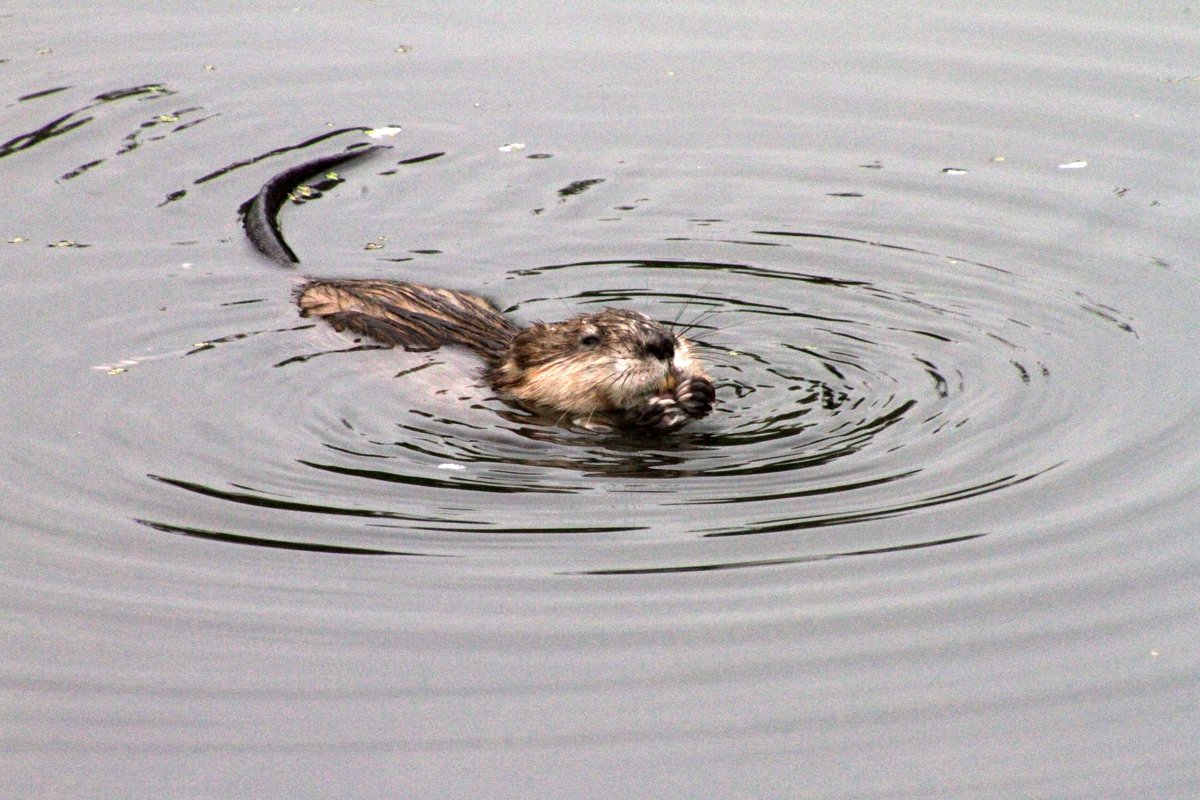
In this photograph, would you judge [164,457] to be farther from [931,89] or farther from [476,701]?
[931,89]

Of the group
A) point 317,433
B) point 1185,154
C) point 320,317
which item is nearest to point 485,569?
point 317,433

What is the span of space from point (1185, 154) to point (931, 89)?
180 cm

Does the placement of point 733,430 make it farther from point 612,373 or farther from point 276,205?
point 276,205

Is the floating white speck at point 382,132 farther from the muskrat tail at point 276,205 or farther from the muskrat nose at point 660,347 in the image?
the muskrat nose at point 660,347

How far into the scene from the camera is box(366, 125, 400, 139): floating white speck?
10781 millimetres

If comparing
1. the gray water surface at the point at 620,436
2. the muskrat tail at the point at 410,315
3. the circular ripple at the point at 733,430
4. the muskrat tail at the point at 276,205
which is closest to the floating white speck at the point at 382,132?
the gray water surface at the point at 620,436

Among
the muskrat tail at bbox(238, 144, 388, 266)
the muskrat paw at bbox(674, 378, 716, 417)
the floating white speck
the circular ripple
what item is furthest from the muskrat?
the floating white speck

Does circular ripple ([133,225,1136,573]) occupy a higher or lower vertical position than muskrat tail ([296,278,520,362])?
lower

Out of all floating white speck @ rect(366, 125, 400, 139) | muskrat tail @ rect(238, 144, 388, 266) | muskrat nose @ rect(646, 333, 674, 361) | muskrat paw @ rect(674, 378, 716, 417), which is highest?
floating white speck @ rect(366, 125, 400, 139)

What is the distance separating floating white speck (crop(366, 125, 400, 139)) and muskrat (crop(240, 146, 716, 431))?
225 centimetres

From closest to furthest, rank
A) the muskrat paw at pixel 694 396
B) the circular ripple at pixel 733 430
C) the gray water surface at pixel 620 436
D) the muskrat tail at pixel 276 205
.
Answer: the gray water surface at pixel 620 436 < the circular ripple at pixel 733 430 < the muskrat paw at pixel 694 396 < the muskrat tail at pixel 276 205

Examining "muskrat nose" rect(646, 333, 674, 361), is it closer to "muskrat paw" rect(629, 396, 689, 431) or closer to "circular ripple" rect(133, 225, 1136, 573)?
"muskrat paw" rect(629, 396, 689, 431)

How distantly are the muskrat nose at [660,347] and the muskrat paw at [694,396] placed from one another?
0.16 m

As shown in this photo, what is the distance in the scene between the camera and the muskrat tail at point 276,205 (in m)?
9.08
